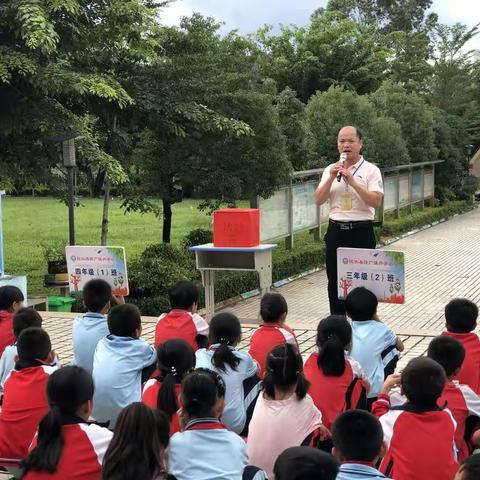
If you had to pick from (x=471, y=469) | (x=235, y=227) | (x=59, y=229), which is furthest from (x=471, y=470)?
(x=59, y=229)

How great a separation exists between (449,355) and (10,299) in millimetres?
3155

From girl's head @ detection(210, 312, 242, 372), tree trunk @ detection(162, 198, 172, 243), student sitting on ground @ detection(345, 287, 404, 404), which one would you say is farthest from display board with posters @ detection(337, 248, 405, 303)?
tree trunk @ detection(162, 198, 172, 243)

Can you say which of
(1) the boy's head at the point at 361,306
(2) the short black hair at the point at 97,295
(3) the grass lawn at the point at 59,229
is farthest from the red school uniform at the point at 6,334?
(3) the grass lawn at the point at 59,229

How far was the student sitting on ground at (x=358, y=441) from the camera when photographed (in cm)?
269

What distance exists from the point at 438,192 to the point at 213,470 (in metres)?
24.1

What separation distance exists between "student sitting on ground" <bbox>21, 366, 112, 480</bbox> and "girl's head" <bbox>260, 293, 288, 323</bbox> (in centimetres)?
170

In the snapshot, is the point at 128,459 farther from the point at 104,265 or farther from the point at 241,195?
the point at 241,195

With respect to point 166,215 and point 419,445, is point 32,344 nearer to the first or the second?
point 419,445

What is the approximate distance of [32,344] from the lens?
12.8ft

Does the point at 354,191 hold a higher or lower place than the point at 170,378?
higher

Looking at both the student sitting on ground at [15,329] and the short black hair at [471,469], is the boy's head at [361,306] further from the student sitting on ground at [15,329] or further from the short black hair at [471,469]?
the short black hair at [471,469]

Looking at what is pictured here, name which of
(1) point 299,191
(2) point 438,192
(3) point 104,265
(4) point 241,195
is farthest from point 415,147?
(3) point 104,265

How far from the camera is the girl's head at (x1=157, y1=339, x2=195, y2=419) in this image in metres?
3.61

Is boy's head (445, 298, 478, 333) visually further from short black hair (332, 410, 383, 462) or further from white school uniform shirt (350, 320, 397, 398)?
short black hair (332, 410, 383, 462)
